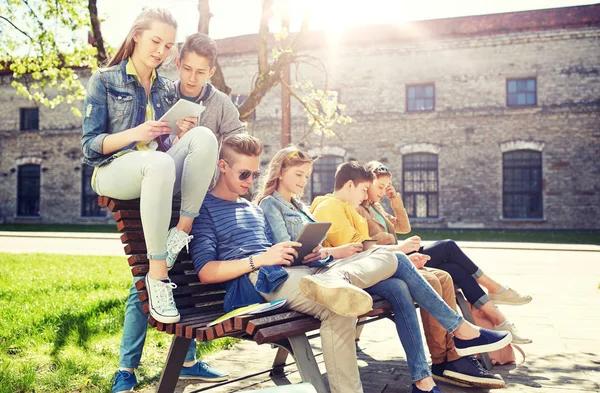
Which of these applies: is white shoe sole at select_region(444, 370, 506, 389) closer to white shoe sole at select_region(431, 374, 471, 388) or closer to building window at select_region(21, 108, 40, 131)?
white shoe sole at select_region(431, 374, 471, 388)

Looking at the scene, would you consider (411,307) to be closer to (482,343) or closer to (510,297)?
Answer: (482,343)

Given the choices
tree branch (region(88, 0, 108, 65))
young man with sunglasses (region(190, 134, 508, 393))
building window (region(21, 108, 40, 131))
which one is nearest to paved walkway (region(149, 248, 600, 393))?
young man with sunglasses (region(190, 134, 508, 393))

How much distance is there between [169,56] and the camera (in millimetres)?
3088

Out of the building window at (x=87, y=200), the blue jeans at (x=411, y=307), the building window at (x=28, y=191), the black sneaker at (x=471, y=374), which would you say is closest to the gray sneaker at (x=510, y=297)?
the black sneaker at (x=471, y=374)

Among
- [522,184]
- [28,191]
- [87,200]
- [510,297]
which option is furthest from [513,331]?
[28,191]

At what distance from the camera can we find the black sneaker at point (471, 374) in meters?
3.13

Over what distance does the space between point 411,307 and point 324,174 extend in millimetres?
19985

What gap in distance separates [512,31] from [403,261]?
65.9 feet

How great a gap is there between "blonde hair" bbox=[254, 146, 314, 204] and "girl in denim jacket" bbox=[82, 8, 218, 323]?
62cm

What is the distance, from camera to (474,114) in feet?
69.2

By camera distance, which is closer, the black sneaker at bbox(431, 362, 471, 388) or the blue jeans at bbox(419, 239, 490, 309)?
the black sneaker at bbox(431, 362, 471, 388)

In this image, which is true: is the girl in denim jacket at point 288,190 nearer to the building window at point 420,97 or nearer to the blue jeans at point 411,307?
the blue jeans at point 411,307

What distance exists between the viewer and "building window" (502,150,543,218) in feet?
68.5

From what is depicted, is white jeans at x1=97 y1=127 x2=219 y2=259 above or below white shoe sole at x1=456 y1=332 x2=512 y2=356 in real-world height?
above
